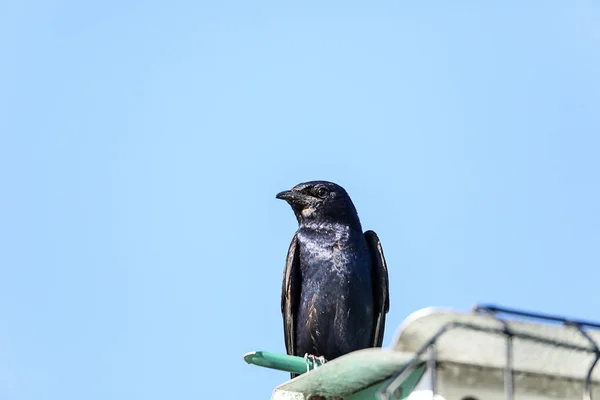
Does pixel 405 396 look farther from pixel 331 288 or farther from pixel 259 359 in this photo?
pixel 331 288

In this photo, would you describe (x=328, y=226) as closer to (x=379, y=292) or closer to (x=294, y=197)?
(x=294, y=197)

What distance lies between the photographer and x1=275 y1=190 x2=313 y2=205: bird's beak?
11.8m

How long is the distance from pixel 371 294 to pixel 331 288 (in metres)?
0.40

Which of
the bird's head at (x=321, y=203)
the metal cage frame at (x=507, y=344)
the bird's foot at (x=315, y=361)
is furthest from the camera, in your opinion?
the bird's head at (x=321, y=203)

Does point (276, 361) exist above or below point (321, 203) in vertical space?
below

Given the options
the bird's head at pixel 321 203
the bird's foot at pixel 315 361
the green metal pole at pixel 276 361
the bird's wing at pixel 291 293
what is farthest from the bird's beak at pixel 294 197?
the green metal pole at pixel 276 361

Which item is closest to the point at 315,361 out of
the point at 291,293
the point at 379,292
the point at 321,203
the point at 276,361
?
the point at 276,361

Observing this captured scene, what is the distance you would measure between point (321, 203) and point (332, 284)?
940mm

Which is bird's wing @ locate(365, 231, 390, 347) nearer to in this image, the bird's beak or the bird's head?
the bird's head

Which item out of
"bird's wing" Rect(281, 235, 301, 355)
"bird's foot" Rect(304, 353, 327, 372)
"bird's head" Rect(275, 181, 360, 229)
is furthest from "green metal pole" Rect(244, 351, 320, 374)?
"bird's head" Rect(275, 181, 360, 229)

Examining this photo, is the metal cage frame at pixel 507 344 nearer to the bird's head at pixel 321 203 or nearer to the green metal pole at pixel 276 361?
the green metal pole at pixel 276 361

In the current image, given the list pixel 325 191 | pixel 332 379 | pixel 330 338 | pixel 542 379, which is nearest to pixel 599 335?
pixel 542 379

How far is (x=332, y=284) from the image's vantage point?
1102cm

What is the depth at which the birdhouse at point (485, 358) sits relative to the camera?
5.11 metres
